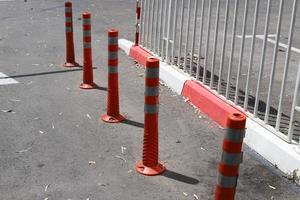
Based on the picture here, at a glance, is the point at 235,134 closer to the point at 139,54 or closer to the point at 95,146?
the point at 95,146

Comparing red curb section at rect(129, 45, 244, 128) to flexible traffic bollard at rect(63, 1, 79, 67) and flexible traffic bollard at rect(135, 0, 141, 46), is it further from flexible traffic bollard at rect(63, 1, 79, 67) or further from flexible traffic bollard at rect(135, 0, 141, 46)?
flexible traffic bollard at rect(63, 1, 79, 67)

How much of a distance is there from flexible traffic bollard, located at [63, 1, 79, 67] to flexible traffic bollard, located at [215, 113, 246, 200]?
5557 mm

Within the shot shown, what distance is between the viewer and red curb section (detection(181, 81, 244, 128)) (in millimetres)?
6082

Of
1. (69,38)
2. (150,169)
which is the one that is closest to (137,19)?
(69,38)

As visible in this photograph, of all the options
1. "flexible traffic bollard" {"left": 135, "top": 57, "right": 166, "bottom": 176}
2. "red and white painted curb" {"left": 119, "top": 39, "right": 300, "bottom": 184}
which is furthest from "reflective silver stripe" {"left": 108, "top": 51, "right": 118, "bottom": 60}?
"red and white painted curb" {"left": 119, "top": 39, "right": 300, "bottom": 184}

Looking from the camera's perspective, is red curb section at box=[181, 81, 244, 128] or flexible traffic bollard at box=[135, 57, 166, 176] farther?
red curb section at box=[181, 81, 244, 128]

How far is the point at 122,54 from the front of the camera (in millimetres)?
10109

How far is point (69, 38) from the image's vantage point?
8578mm

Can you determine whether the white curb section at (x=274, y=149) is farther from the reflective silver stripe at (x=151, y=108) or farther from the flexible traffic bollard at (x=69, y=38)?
the flexible traffic bollard at (x=69, y=38)

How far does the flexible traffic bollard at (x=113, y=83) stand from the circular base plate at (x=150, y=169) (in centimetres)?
133

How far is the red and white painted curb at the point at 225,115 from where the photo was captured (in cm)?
496

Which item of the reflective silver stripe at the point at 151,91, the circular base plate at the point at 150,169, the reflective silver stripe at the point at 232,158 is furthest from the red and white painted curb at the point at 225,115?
the reflective silver stripe at the point at 232,158

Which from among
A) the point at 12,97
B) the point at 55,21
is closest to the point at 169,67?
the point at 12,97

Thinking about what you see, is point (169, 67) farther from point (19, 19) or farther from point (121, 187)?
point (19, 19)
